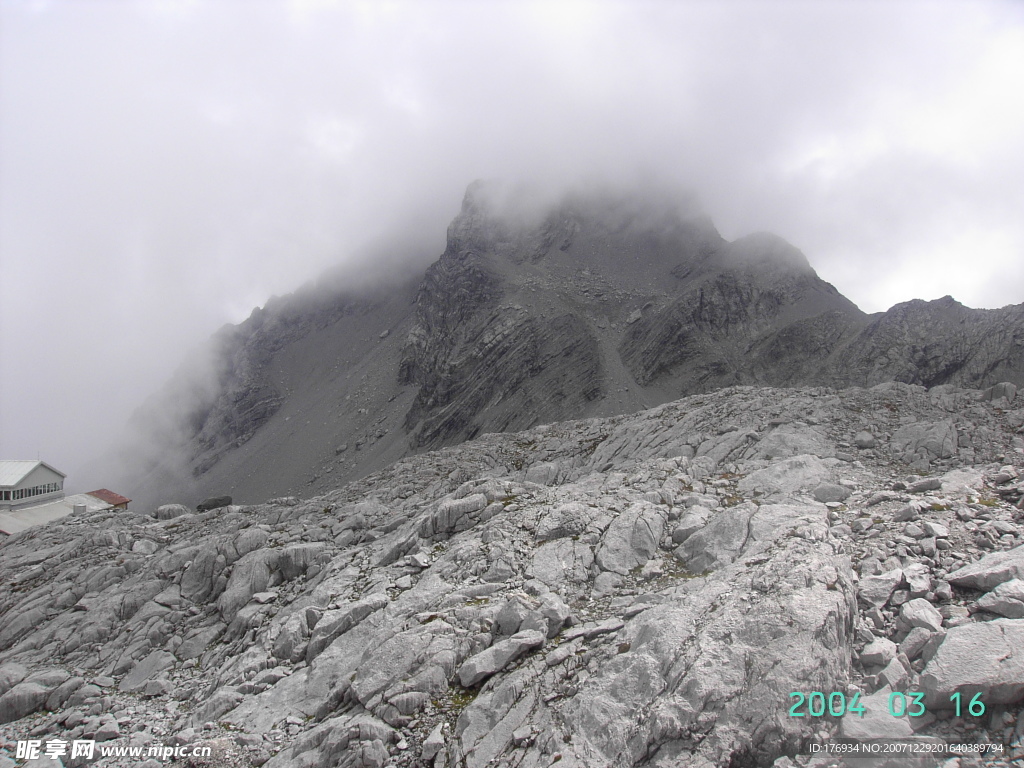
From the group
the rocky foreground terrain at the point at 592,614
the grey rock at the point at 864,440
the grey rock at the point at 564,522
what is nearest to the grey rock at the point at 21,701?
the rocky foreground terrain at the point at 592,614

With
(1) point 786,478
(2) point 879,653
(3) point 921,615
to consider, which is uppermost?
(1) point 786,478

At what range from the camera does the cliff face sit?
80.6 meters

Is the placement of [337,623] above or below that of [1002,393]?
below

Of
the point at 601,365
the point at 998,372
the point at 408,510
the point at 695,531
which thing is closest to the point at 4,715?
the point at 408,510

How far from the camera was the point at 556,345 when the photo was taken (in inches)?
3570

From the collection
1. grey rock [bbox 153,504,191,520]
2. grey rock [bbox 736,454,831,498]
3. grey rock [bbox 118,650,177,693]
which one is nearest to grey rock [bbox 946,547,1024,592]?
grey rock [bbox 736,454,831,498]

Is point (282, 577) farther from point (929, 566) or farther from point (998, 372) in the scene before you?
point (998, 372)

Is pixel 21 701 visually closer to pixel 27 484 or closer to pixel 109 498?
pixel 109 498

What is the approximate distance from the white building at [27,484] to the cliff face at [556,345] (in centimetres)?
3357

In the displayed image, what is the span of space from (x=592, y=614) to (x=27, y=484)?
7574 centimetres

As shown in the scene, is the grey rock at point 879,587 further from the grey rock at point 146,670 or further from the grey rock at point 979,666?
the grey rock at point 146,670

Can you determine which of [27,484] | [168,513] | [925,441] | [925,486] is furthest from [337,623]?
[27,484]

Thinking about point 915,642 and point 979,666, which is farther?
point 915,642

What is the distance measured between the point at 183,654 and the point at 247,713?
26.9ft
